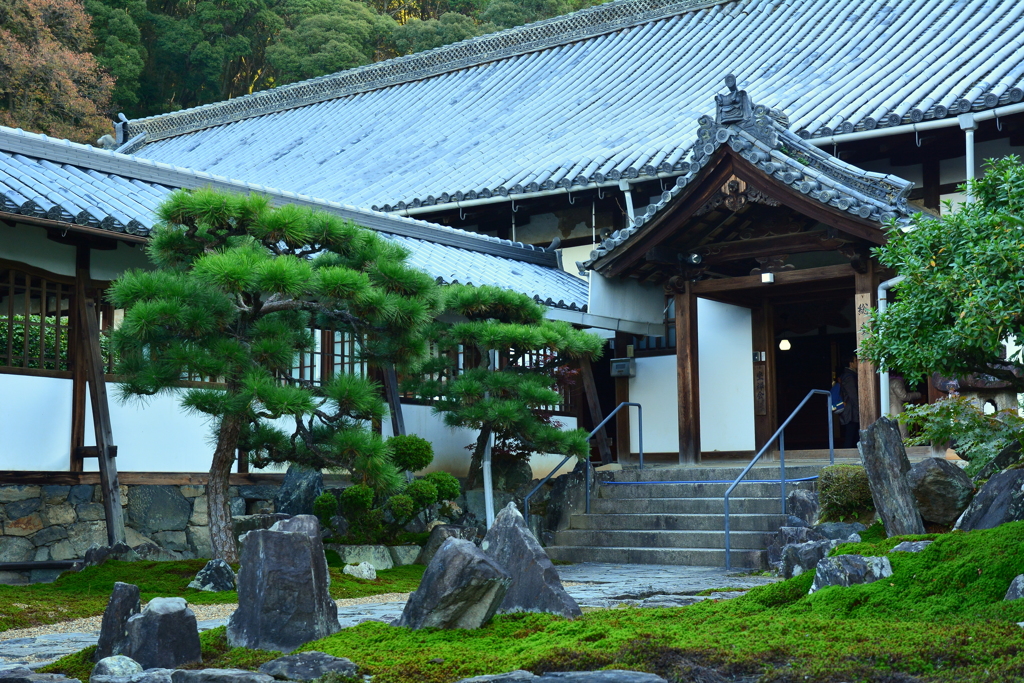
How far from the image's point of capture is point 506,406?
11883mm

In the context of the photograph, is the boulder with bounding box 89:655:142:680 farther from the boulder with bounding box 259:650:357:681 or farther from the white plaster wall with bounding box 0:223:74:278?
the white plaster wall with bounding box 0:223:74:278

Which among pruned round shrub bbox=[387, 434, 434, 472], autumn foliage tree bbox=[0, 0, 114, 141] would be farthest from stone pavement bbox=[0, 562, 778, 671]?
autumn foliage tree bbox=[0, 0, 114, 141]

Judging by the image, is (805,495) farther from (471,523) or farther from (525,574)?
(525,574)

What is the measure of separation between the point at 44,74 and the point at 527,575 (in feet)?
79.5

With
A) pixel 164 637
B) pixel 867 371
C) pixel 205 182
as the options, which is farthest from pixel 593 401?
pixel 164 637

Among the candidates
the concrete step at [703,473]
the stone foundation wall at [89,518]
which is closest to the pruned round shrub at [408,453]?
the stone foundation wall at [89,518]

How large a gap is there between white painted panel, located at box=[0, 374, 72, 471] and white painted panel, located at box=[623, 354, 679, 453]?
8644 mm

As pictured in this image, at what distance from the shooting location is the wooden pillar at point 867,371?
1323cm

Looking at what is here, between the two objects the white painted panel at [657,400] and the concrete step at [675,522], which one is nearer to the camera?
the concrete step at [675,522]

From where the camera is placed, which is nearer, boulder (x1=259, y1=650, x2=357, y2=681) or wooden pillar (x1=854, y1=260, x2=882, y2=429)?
boulder (x1=259, y1=650, x2=357, y2=681)

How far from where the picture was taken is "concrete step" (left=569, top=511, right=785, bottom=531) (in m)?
12.2

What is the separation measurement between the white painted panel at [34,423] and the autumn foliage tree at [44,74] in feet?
57.4

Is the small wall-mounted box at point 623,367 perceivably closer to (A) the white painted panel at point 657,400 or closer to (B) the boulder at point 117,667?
(A) the white painted panel at point 657,400

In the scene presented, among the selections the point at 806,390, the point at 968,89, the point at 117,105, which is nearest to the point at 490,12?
the point at 117,105
